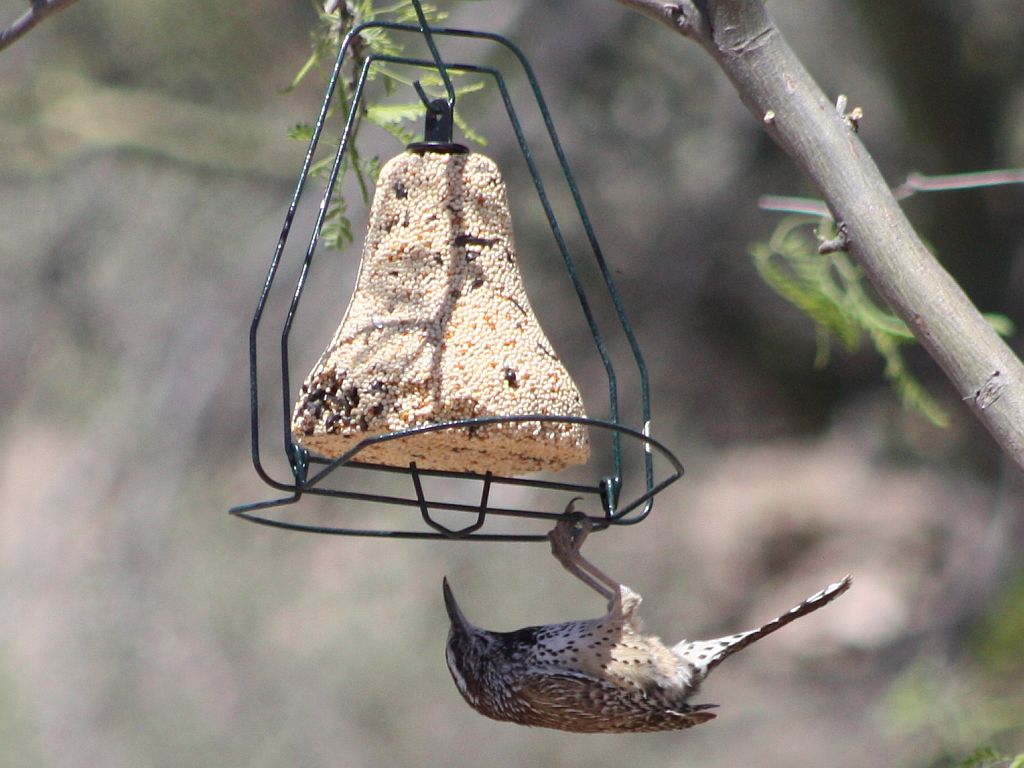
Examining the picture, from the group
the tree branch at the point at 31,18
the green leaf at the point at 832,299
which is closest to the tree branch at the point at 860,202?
the tree branch at the point at 31,18

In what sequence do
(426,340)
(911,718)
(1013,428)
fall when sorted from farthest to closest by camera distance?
(911,718), (426,340), (1013,428)

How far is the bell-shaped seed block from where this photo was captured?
2734mm

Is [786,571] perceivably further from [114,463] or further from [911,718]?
[911,718]

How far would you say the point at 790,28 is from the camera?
33.5 feet

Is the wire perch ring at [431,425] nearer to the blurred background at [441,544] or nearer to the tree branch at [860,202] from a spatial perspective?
the tree branch at [860,202]

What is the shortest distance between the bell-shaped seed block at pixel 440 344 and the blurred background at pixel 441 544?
4.48 meters

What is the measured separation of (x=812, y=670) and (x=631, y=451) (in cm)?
222

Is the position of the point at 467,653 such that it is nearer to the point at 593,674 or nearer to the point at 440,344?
the point at 593,674

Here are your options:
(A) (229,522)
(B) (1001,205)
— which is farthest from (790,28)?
(A) (229,522)

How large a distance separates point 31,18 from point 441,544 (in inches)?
295

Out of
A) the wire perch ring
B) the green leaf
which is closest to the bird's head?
the wire perch ring

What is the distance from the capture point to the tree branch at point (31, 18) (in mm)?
2309

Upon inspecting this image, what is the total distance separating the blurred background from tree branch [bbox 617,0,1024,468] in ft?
15.5

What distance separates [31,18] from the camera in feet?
7.75
